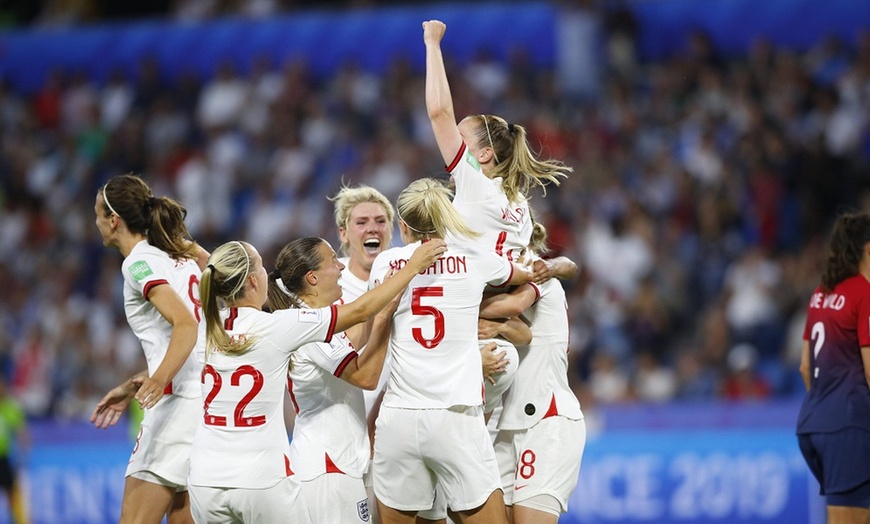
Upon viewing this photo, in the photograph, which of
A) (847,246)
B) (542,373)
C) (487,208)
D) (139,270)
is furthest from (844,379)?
(139,270)

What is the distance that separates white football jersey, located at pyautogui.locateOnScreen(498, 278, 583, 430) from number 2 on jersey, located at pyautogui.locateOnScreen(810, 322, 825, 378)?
1512 millimetres

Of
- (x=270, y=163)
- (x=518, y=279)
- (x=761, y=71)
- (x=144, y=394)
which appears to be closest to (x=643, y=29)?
(x=761, y=71)

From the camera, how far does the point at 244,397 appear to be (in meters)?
5.77

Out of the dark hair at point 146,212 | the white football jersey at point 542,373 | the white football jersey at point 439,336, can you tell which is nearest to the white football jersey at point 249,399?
the white football jersey at point 439,336

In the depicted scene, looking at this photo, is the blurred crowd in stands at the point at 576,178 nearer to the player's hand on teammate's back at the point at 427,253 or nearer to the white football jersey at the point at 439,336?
the white football jersey at the point at 439,336

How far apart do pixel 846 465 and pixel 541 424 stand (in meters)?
1.83

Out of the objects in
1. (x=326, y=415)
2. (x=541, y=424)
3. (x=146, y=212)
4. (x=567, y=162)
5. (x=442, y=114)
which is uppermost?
(x=567, y=162)

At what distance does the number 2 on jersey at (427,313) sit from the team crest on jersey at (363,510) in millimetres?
933

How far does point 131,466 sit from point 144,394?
652 millimetres

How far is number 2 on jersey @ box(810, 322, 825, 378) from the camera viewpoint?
710 cm

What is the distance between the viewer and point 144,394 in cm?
601

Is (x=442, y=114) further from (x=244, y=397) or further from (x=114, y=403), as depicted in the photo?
(x=114, y=403)

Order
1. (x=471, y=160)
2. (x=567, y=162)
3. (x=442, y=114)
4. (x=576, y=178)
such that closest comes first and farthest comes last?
(x=442, y=114) → (x=471, y=160) → (x=576, y=178) → (x=567, y=162)

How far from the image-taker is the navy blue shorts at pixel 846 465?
6938 millimetres
